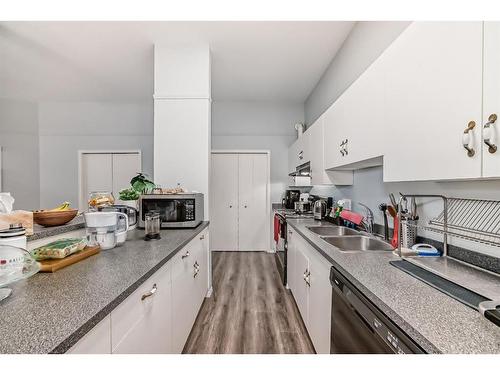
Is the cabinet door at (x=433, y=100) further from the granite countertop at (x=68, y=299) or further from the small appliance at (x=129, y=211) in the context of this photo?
the small appliance at (x=129, y=211)

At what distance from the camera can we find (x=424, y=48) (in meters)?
1.02

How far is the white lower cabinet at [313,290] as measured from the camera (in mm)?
1410

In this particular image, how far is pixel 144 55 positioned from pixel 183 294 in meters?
2.77

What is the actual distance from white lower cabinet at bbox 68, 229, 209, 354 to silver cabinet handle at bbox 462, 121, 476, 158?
1326mm

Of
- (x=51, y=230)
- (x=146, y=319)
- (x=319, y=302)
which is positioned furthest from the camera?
(x=319, y=302)

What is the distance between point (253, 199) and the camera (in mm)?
4605

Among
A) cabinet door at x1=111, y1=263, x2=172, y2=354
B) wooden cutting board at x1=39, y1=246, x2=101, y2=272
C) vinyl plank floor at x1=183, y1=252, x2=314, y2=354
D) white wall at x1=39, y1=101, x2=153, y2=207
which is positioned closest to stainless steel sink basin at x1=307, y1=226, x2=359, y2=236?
vinyl plank floor at x1=183, y1=252, x2=314, y2=354

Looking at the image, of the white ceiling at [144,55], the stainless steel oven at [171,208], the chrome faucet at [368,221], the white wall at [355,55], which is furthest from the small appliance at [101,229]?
the white wall at [355,55]

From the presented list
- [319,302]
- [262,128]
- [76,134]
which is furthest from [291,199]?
[76,134]

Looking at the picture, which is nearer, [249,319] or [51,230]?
[51,230]

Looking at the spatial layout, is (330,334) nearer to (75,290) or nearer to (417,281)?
(417,281)

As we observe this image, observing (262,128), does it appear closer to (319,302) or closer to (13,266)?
(319,302)

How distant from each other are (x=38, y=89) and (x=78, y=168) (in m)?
1.42

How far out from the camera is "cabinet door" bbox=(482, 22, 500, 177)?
73cm
